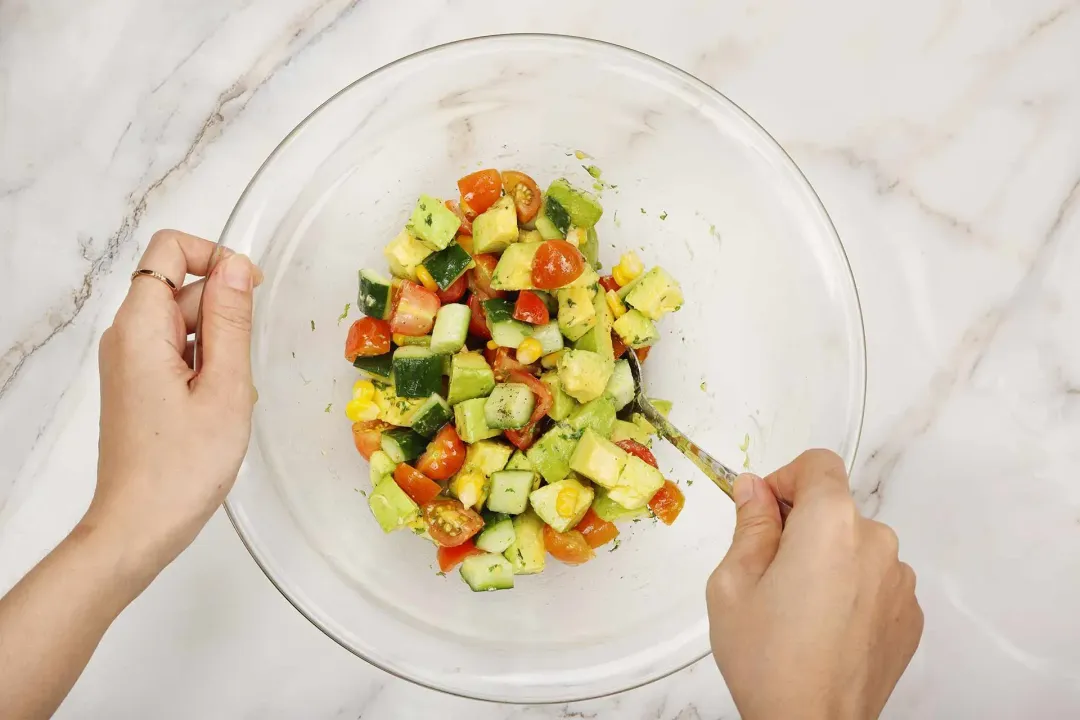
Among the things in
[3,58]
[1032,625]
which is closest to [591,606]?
[1032,625]

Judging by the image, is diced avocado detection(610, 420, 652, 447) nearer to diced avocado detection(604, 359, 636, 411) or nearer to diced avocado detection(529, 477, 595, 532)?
diced avocado detection(604, 359, 636, 411)

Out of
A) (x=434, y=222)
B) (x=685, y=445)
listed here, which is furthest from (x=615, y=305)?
(x=434, y=222)

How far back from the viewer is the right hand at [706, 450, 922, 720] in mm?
1450

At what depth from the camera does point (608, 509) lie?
2.04 m

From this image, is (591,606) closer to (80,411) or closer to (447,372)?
(447,372)

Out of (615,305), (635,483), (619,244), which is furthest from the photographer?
(619,244)

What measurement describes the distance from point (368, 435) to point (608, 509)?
2.28 ft

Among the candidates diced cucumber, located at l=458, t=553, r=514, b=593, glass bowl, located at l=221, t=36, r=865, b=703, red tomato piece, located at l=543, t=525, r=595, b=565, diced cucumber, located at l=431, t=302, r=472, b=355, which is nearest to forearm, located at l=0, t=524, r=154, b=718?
glass bowl, located at l=221, t=36, r=865, b=703

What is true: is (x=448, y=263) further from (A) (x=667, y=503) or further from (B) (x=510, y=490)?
(A) (x=667, y=503)

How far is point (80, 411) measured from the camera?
91.7 inches

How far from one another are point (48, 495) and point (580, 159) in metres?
1.91

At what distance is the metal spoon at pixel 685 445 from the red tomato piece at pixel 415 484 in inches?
24.7

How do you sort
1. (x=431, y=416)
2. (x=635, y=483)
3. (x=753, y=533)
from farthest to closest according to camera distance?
(x=431, y=416)
(x=635, y=483)
(x=753, y=533)

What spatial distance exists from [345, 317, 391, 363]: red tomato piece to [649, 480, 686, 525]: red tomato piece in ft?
2.81
